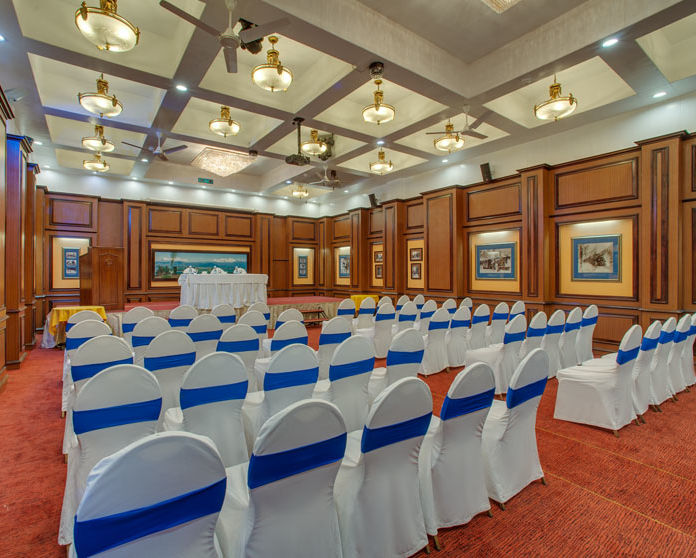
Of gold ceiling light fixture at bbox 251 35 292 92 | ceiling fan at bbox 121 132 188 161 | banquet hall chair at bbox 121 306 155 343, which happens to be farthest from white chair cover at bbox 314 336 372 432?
ceiling fan at bbox 121 132 188 161

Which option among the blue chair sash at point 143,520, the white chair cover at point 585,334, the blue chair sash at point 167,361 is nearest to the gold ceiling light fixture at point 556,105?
the white chair cover at point 585,334

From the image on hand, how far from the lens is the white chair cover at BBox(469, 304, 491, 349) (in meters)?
5.70

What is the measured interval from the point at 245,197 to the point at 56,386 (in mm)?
9782

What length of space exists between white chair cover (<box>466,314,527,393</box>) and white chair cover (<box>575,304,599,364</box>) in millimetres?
1456

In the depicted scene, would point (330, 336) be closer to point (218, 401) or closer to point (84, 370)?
point (218, 401)

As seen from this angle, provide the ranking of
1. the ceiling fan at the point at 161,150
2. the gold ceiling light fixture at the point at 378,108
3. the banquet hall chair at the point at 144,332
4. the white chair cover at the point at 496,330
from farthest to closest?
1. the ceiling fan at the point at 161,150
2. the white chair cover at the point at 496,330
3. the gold ceiling light fixture at the point at 378,108
4. the banquet hall chair at the point at 144,332

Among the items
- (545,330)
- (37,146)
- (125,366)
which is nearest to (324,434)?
(125,366)

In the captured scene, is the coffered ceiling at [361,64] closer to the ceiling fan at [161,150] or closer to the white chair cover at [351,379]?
the ceiling fan at [161,150]

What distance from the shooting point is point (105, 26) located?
3.44 metres

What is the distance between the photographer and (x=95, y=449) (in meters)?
1.86

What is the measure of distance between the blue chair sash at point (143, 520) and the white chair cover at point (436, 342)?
429cm

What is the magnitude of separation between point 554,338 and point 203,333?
15.1 ft

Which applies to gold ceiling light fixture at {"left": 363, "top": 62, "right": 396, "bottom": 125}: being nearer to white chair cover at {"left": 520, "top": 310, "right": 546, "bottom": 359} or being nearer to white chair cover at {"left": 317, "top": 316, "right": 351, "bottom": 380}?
white chair cover at {"left": 317, "top": 316, "right": 351, "bottom": 380}

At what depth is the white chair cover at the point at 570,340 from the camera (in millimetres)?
5125
